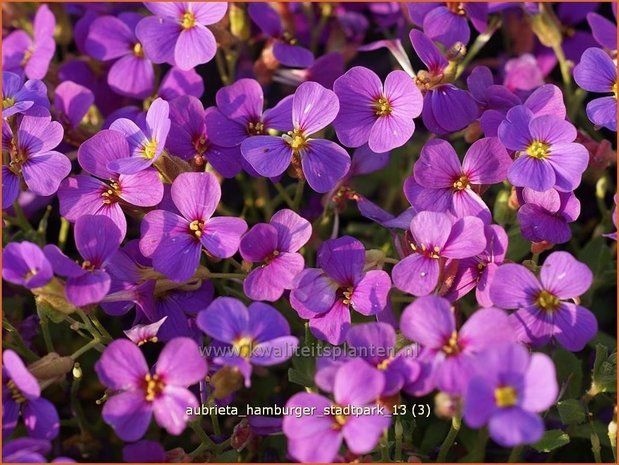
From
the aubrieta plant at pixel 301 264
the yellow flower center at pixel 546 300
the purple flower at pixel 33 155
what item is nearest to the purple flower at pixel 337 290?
the aubrieta plant at pixel 301 264

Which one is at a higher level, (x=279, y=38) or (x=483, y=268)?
(x=279, y=38)

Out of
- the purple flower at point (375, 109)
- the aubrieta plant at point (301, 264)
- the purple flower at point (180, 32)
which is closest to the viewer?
the aubrieta plant at point (301, 264)

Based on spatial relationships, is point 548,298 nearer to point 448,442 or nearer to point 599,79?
point 448,442

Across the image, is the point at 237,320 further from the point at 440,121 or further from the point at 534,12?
the point at 534,12

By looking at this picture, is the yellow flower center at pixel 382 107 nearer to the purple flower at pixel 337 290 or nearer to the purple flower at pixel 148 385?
the purple flower at pixel 337 290

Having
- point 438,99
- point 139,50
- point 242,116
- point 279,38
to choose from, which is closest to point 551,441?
point 438,99

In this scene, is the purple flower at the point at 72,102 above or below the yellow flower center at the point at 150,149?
below

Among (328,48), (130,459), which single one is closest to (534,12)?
(328,48)
